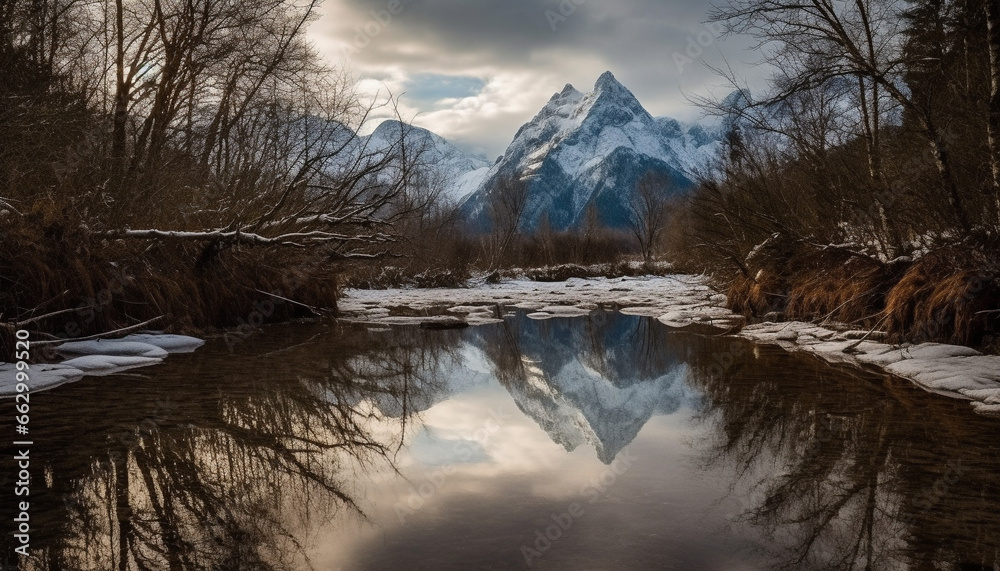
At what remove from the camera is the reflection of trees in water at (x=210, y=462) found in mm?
2248

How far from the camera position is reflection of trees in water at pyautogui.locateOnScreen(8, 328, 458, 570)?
7.38 feet

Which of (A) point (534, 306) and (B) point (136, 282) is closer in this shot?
(B) point (136, 282)

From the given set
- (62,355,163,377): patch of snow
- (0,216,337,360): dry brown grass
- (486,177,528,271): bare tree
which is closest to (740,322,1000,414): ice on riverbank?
(62,355,163,377): patch of snow

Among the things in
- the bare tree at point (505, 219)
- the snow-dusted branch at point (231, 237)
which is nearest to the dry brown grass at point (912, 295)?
the snow-dusted branch at point (231, 237)

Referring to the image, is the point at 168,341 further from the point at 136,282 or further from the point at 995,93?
the point at 995,93

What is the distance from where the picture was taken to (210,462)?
10.6 feet

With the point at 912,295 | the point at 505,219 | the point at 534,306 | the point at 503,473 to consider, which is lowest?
the point at 503,473

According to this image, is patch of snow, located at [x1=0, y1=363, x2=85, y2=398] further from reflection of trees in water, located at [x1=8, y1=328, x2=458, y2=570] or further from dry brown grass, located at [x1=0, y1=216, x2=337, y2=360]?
dry brown grass, located at [x1=0, y1=216, x2=337, y2=360]

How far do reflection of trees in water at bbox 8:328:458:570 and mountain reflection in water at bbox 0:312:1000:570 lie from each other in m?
0.01

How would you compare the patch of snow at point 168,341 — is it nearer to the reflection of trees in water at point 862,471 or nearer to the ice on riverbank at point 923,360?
the reflection of trees in water at point 862,471

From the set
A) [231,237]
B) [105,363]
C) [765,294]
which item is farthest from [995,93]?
[231,237]

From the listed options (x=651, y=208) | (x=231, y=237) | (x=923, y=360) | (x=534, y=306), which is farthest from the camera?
(x=651, y=208)

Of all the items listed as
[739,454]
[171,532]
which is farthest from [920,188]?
[171,532]

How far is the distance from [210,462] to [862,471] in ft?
10.6
